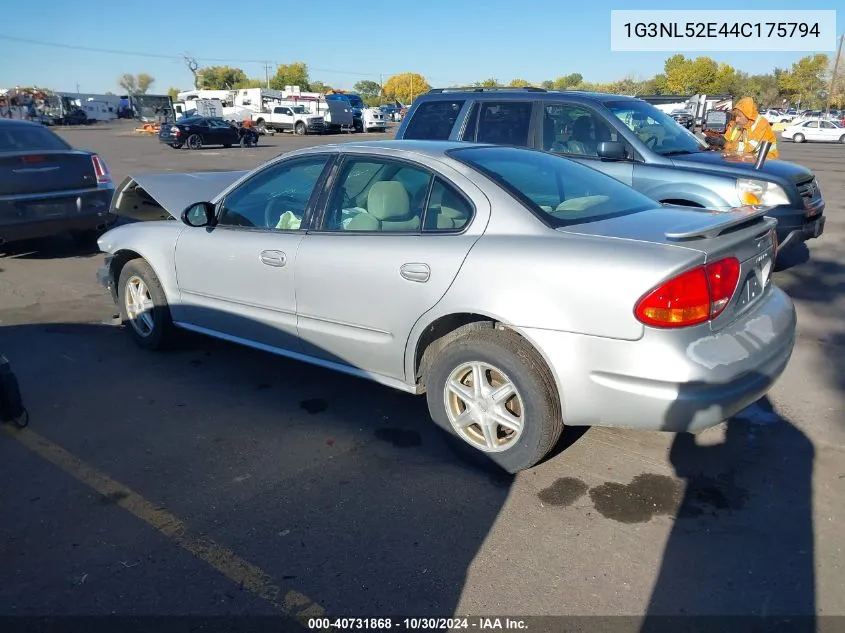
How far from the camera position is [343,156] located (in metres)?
4.11

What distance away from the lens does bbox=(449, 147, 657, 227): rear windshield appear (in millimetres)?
3572

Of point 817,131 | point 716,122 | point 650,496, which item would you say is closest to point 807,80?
point 817,131

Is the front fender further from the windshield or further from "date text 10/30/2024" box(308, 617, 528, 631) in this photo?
the windshield

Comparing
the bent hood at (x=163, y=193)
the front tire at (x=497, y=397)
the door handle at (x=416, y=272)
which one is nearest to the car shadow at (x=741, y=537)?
the front tire at (x=497, y=397)

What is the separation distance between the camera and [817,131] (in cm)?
3925

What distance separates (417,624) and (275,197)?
295 cm

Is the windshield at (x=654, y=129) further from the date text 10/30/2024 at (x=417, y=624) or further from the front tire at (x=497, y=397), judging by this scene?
the date text 10/30/2024 at (x=417, y=624)

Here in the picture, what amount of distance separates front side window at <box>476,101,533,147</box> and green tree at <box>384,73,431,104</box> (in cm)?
12124

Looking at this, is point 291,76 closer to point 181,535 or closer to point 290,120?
point 290,120

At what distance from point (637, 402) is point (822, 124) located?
43.5m

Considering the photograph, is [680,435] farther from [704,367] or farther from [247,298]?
[247,298]

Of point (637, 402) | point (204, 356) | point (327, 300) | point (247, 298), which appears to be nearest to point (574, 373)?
point (637, 402)

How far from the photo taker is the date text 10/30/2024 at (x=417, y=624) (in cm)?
249

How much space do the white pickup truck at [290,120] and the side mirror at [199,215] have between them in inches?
1589
